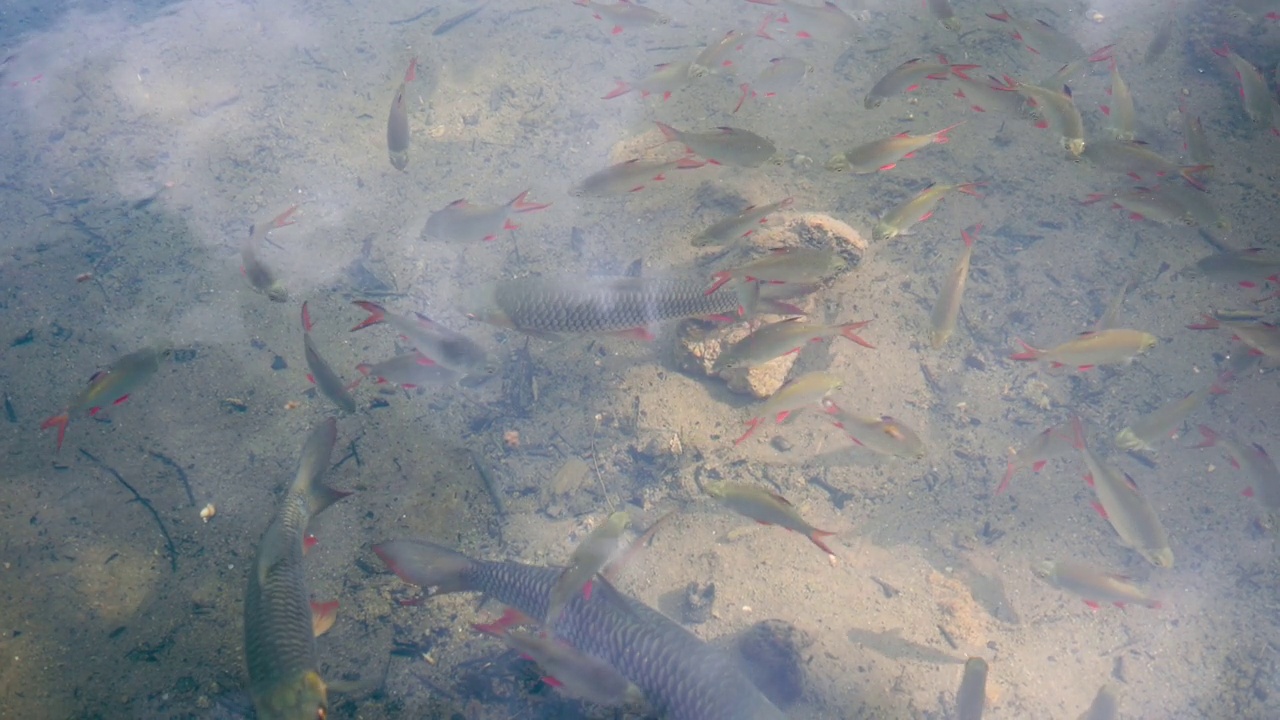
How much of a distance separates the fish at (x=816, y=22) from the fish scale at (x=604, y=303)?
14.8 ft

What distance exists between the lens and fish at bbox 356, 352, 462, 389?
4125mm

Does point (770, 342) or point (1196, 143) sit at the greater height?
point (1196, 143)

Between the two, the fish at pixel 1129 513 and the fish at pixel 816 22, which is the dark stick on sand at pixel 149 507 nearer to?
the fish at pixel 1129 513

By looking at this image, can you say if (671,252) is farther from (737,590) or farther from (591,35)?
(591,35)

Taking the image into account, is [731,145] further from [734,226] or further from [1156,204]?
[1156,204]

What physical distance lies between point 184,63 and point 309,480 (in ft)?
22.6

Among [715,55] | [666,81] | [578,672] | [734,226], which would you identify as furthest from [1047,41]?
[578,672]

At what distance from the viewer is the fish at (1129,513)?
369 cm

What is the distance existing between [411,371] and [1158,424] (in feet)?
17.5

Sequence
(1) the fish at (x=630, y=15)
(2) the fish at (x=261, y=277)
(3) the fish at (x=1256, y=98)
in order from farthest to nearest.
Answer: (1) the fish at (x=630, y=15)
(3) the fish at (x=1256, y=98)
(2) the fish at (x=261, y=277)

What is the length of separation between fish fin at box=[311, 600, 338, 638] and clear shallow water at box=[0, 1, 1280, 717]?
0.14 metres

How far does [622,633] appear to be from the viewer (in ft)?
10.1

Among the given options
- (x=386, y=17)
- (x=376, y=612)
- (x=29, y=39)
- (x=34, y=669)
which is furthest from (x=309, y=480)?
(x=29, y=39)

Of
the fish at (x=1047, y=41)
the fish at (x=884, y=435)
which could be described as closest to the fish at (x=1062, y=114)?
the fish at (x=1047, y=41)
